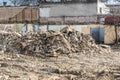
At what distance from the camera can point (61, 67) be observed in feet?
79.2

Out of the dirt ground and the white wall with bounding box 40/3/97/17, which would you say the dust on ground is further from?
the white wall with bounding box 40/3/97/17

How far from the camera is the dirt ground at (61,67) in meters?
20.7

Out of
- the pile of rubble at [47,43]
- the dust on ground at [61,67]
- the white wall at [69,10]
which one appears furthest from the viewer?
the white wall at [69,10]

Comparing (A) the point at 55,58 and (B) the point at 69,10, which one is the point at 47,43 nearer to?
(A) the point at 55,58

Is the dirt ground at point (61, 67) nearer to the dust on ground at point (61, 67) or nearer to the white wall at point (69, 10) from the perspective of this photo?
the dust on ground at point (61, 67)

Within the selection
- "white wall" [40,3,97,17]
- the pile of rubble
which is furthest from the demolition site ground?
"white wall" [40,3,97,17]

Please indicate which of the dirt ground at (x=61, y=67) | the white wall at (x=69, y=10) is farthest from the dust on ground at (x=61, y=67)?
the white wall at (x=69, y=10)

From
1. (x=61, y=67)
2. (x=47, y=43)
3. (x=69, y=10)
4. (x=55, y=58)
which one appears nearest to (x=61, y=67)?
(x=61, y=67)

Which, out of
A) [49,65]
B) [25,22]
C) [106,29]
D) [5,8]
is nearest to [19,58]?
[49,65]

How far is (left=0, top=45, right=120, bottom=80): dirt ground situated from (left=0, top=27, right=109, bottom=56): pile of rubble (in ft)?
2.79

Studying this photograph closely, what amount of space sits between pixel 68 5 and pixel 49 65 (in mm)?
34909

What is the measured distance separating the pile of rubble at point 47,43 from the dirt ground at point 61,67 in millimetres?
851

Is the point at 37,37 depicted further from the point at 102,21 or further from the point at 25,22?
the point at 25,22

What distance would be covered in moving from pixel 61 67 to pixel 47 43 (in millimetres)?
6625
